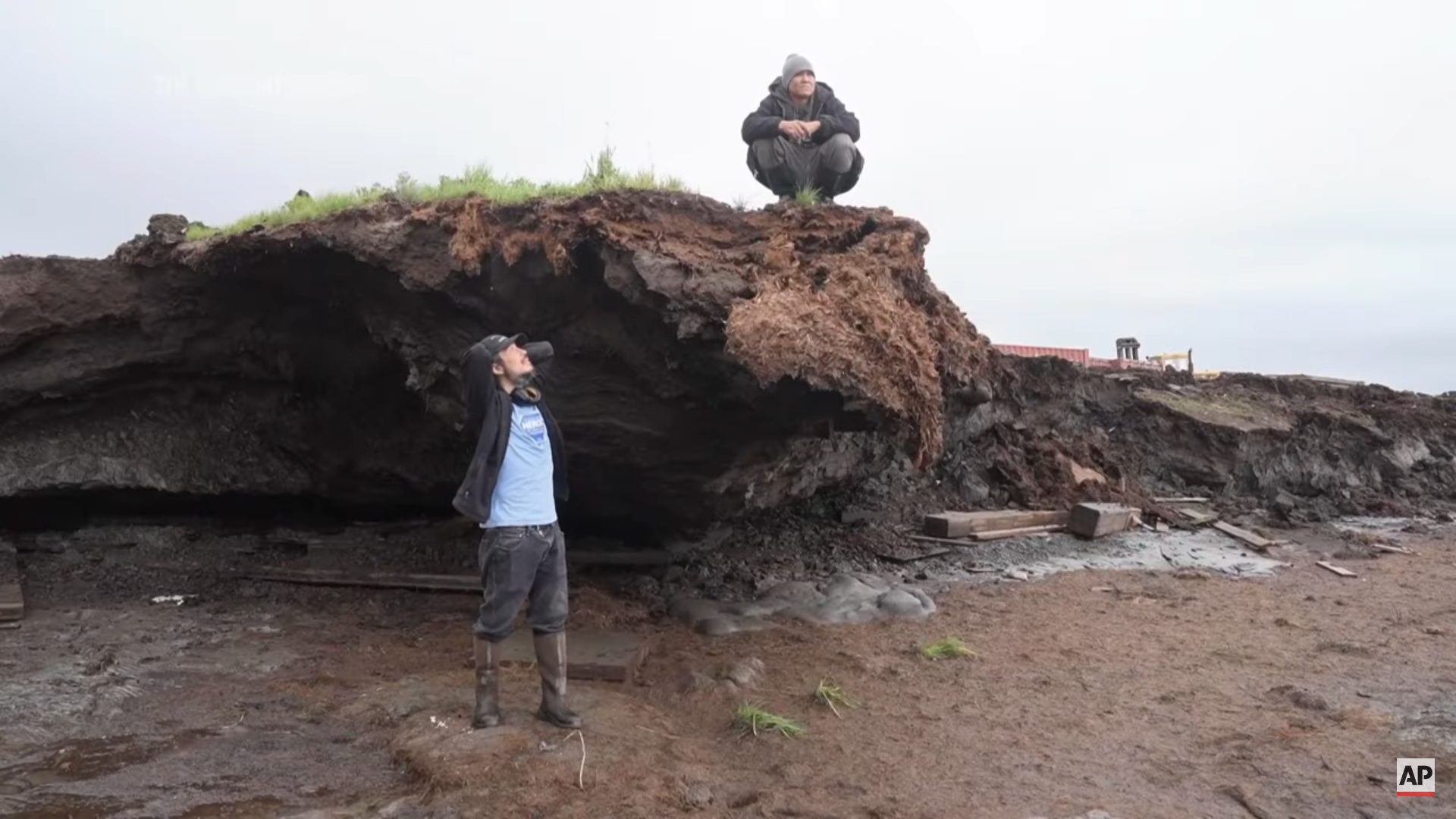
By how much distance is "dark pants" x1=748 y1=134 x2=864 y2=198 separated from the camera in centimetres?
670

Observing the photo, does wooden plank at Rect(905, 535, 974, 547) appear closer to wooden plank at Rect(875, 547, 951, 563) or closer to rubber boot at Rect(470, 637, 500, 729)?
wooden plank at Rect(875, 547, 951, 563)

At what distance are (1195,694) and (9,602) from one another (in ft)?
25.6

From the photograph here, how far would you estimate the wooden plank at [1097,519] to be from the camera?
1002 centimetres

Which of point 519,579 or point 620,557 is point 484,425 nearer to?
point 519,579

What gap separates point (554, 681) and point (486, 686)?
1.03 ft

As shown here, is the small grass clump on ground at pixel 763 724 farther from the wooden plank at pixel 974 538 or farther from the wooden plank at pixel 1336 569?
the wooden plank at pixel 1336 569

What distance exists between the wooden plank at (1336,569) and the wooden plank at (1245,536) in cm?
64

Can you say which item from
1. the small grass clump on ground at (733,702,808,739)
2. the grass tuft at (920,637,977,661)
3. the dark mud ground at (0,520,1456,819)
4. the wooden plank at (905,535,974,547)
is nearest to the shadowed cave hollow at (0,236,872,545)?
the dark mud ground at (0,520,1456,819)

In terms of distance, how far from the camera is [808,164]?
269 inches

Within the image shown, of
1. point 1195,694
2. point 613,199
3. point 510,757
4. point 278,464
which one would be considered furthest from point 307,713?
point 1195,694

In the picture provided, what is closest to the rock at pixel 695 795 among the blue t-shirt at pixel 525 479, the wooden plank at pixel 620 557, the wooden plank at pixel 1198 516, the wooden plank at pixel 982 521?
the blue t-shirt at pixel 525 479

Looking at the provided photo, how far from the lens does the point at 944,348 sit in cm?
596

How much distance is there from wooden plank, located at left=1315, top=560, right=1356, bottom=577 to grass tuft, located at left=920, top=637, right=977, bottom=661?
5.11 meters

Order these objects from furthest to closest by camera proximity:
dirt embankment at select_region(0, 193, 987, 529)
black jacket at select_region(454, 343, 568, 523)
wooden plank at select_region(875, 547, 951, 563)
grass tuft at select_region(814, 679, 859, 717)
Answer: wooden plank at select_region(875, 547, 951, 563), dirt embankment at select_region(0, 193, 987, 529), grass tuft at select_region(814, 679, 859, 717), black jacket at select_region(454, 343, 568, 523)
